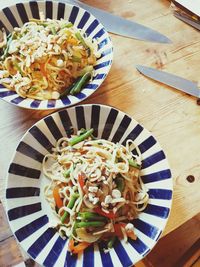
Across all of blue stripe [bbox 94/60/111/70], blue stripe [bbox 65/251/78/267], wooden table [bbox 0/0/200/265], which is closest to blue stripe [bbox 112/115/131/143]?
wooden table [bbox 0/0/200/265]

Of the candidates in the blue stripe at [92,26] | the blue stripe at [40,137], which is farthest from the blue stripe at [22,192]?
the blue stripe at [92,26]

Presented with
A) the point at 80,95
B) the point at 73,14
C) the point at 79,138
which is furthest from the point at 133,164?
the point at 73,14

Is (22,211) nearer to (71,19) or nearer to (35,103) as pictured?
(35,103)

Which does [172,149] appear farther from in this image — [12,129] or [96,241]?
[12,129]

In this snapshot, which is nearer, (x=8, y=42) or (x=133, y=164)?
(x=133, y=164)

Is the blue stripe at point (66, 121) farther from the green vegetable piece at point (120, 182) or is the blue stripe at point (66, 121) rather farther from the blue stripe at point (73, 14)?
the blue stripe at point (73, 14)

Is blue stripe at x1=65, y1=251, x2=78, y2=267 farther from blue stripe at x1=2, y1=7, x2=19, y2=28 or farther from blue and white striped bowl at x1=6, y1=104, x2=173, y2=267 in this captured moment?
blue stripe at x1=2, y1=7, x2=19, y2=28
